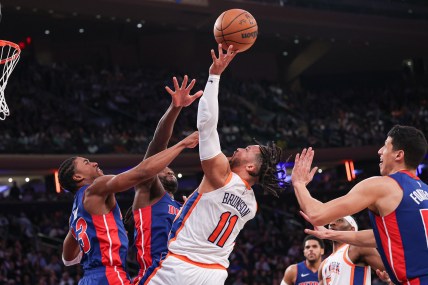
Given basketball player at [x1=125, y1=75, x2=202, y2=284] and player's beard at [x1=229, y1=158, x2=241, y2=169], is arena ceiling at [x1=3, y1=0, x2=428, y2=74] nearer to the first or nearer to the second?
basketball player at [x1=125, y1=75, x2=202, y2=284]

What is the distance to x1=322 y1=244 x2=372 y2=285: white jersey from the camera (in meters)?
7.70

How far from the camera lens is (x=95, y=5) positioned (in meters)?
24.5

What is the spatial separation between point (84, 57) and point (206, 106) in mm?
25339

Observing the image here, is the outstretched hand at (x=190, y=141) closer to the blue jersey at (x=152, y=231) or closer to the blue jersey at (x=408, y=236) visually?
the blue jersey at (x=152, y=231)

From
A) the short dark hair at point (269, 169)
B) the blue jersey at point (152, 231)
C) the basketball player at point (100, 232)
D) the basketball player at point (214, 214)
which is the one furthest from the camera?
the blue jersey at point (152, 231)

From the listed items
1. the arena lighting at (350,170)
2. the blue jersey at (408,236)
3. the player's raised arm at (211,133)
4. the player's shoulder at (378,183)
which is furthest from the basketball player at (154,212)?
the arena lighting at (350,170)

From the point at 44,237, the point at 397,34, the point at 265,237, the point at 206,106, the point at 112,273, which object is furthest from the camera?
the point at 397,34

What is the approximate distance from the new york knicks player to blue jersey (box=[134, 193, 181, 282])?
2.41 m

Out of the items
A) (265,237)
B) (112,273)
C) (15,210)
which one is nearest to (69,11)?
(15,210)

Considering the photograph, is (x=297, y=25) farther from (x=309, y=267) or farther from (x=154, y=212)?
(x=154, y=212)

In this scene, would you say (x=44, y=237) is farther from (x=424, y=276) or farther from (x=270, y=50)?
(x=270, y=50)

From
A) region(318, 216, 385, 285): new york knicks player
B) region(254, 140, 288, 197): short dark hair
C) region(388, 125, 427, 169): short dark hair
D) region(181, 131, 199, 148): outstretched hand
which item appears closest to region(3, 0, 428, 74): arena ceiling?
region(318, 216, 385, 285): new york knicks player

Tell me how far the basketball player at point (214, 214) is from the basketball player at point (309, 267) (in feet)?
13.9

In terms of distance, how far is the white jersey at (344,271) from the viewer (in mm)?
7695
